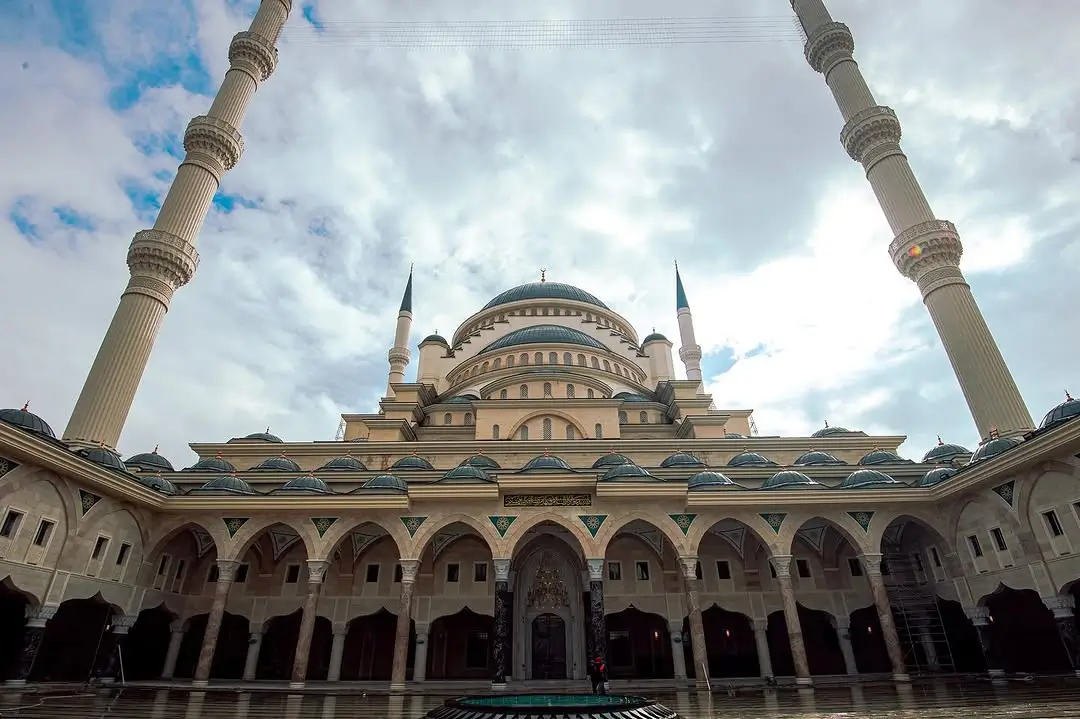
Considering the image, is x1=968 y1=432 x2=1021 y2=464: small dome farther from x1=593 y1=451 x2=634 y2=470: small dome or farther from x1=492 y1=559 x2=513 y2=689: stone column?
x1=492 y1=559 x2=513 y2=689: stone column

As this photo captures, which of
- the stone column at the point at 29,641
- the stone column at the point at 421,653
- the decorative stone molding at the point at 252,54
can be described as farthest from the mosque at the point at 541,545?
the decorative stone molding at the point at 252,54

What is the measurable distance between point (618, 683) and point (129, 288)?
19687mm

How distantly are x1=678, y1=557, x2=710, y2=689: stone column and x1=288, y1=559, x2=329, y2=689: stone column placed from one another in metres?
8.91

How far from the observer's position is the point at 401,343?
36312 millimetres

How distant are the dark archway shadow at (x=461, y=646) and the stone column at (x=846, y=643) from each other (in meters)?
9.41

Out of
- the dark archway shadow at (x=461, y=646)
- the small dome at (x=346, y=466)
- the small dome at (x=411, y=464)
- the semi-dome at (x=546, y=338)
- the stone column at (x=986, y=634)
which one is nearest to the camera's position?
the stone column at (x=986, y=634)

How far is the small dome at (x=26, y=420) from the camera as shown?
12555 mm

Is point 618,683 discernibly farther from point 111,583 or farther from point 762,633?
point 111,583

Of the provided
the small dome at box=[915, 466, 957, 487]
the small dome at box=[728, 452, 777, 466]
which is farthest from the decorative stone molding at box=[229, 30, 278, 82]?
the small dome at box=[915, 466, 957, 487]

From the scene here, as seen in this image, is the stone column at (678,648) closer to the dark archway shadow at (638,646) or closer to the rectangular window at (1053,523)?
the dark archway shadow at (638,646)

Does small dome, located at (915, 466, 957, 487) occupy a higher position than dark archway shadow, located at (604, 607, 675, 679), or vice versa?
small dome, located at (915, 466, 957, 487)

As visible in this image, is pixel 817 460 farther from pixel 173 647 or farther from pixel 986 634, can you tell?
pixel 173 647

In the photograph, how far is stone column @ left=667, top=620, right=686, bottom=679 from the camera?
46.0ft

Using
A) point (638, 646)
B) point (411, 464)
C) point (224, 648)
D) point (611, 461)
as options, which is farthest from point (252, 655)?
point (611, 461)
